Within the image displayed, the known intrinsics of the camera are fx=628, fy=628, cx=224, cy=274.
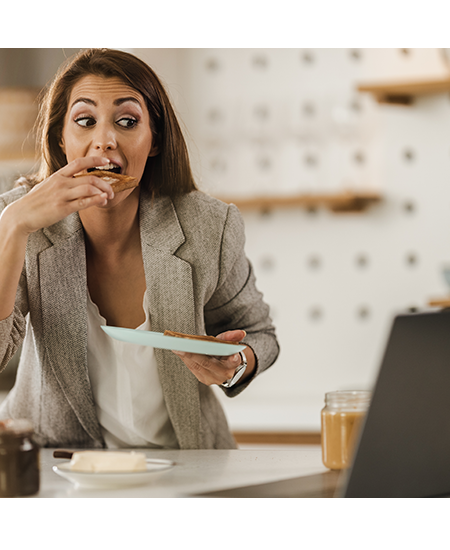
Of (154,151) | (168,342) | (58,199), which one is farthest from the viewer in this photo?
(154,151)

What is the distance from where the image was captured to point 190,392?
1408mm

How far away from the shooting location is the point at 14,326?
1.31m

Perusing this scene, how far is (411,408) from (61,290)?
83 centimetres

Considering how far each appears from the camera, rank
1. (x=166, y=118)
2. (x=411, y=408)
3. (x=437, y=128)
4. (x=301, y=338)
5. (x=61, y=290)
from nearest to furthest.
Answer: (x=411, y=408) < (x=61, y=290) < (x=166, y=118) < (x=437, y=128) < (x=301, y=338)

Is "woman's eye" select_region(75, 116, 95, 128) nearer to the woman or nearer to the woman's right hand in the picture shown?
the woman

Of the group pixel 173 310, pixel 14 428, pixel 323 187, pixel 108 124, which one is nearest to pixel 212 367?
pixel 173 310

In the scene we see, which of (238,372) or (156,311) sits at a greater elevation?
(156,311)

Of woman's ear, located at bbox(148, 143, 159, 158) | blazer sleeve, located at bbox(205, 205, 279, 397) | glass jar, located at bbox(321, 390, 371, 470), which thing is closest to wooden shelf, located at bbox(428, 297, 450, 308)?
blazer sleeve, located at bbox(205, 205, 279, 397)

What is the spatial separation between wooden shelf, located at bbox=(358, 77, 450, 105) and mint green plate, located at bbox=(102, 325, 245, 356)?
2010 mm

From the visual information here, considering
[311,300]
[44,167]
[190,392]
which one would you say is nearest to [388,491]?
[190,392]

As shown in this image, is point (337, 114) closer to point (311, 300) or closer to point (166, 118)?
point (311, 300)

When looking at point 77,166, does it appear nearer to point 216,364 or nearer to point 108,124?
point 108,124

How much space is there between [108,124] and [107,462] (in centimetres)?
75
